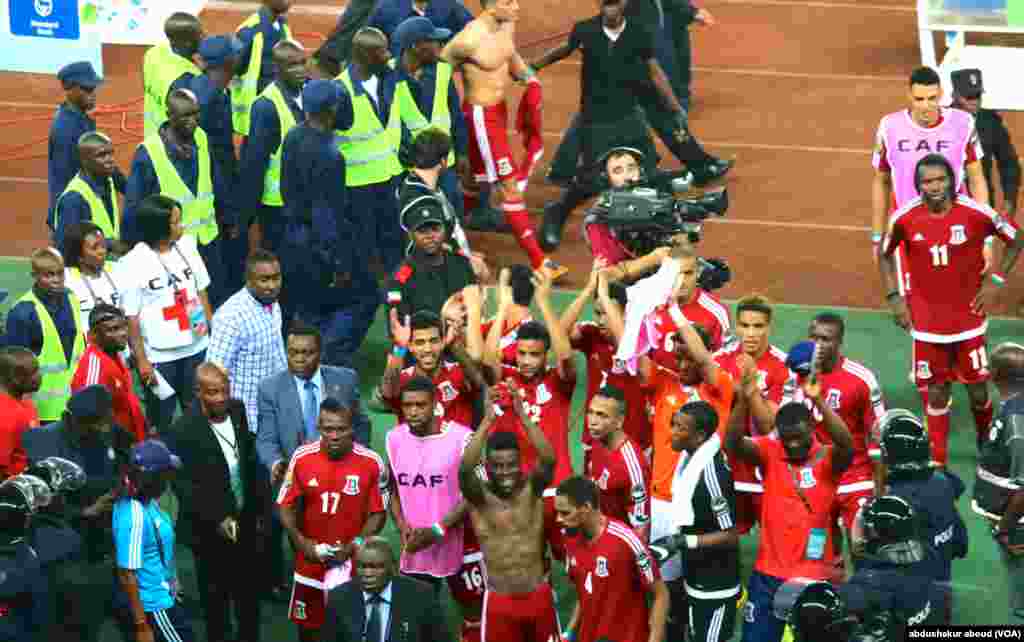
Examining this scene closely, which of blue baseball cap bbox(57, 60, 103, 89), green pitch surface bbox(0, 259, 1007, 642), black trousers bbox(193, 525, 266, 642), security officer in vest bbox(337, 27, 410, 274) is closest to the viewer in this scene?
black trousers bbox(193, 525, 266, 642)

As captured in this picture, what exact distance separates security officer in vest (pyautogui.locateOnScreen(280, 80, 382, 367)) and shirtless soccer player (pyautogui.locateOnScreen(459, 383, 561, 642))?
2.89 m

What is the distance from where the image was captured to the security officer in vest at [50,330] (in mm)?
11516

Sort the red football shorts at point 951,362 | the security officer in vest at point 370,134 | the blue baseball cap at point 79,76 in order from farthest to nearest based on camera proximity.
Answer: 1. the security officer in vest at point 370,134
2. the blue baseball cap at point 79,76
3. the red football shorts at point 951,362

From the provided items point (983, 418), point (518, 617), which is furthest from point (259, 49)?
Answer: point (518, 617)

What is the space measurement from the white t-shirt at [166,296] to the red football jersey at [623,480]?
2.74m

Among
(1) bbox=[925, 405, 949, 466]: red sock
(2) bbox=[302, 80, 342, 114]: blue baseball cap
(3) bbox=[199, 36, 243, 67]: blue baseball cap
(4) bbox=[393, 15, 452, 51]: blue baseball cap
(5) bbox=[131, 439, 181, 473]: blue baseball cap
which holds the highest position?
(2) bbox=[302, 80, 342, 114]: blue baseball cap

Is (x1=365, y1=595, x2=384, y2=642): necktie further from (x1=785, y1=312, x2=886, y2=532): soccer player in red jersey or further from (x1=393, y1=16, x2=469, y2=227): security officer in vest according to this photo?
(x1=393, y1=16, x2=469, y2=227): security officer in vest

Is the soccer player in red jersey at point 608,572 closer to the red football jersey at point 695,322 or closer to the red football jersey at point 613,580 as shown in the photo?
the red football jersey at point 613,580

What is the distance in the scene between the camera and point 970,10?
64.3ft

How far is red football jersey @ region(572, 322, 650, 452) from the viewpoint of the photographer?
11.3 metres

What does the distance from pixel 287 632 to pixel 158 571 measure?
4.35 feet

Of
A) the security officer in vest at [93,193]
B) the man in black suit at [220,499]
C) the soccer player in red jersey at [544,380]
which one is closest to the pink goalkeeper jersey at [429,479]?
the soccer player in red jersey at [544,380]

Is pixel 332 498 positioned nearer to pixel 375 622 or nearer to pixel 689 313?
pixel 375 622

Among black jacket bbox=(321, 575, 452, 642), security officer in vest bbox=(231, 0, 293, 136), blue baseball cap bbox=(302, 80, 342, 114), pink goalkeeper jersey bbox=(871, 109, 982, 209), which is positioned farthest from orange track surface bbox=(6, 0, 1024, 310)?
black jacket bbox=(321, 575, 452, 642)
